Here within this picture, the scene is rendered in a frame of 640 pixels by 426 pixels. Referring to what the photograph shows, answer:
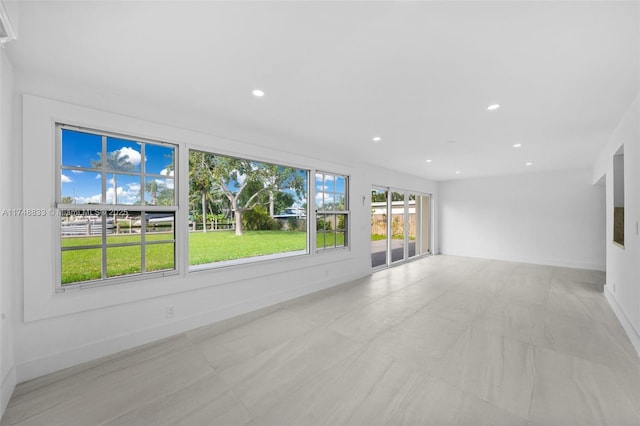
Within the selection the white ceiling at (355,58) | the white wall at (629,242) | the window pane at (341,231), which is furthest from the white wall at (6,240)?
the white wall at (629,242)

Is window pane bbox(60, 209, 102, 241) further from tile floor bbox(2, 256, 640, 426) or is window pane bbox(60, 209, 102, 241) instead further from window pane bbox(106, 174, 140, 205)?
tile floor bbox(2, 256, 640, 426)

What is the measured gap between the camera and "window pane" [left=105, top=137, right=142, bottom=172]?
2.54 metres

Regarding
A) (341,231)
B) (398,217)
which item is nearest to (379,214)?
(398,217)

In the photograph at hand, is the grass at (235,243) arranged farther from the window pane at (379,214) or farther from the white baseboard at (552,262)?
the white baseboard at (552,262)

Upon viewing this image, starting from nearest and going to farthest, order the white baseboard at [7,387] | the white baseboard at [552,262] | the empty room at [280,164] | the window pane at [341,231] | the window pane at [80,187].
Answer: the empty room at [280,164] → the white baseboard at [7,387] → the window pane at [80,187] → the window pane at [341,231] → the white baseboard at [552,262]

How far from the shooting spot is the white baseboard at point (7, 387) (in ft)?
5.72

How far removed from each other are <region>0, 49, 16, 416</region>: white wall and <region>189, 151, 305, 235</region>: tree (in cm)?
425

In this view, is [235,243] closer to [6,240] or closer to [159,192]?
[159,192]

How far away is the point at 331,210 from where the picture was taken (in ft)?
16.2

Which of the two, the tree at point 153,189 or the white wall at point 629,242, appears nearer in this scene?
the white wall at point 629,242

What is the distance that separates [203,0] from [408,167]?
5547 millimetres

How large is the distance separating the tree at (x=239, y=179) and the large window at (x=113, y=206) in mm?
3592

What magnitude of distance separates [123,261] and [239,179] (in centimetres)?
479

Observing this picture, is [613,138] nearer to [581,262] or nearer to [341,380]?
[581,262]
